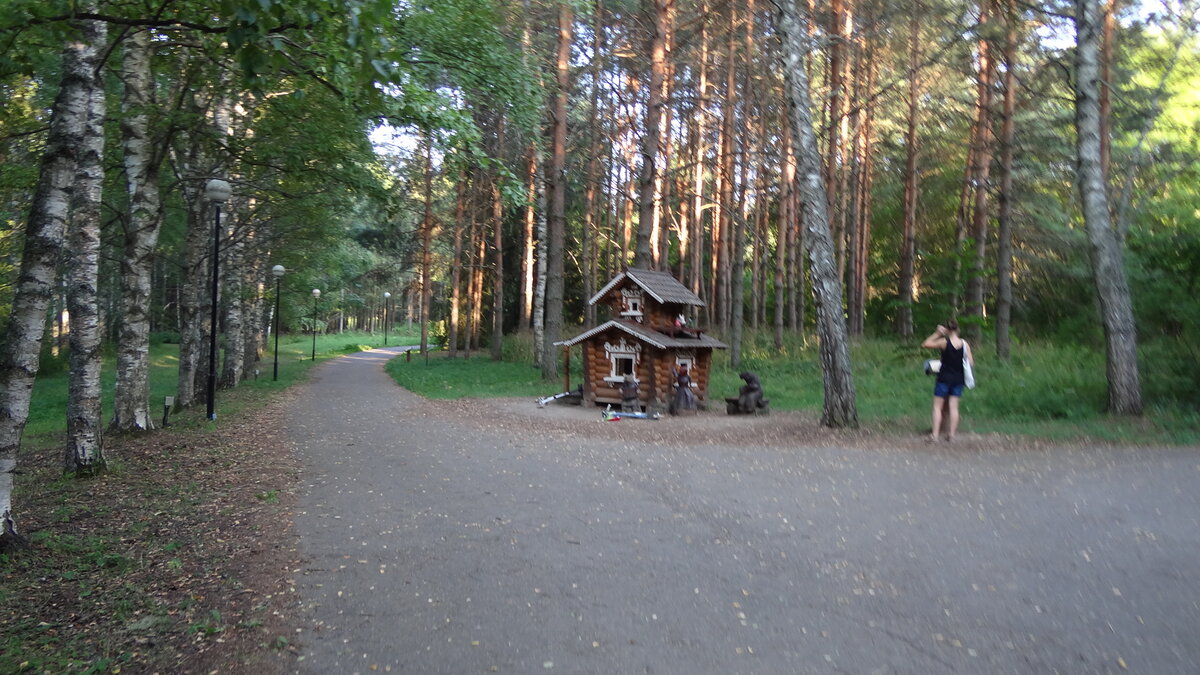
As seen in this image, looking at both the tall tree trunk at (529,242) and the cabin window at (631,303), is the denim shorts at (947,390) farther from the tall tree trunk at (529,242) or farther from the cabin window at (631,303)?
the tall tree trunk at (529,242)

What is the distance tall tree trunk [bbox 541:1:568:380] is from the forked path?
12792 mm

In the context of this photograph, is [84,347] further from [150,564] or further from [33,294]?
[150,564]

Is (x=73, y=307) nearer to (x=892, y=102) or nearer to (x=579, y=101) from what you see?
(x=579, y=101)

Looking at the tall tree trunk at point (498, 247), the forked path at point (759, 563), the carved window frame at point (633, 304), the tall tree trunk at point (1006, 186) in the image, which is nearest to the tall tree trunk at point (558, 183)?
the carved window frame at point (633, 304)

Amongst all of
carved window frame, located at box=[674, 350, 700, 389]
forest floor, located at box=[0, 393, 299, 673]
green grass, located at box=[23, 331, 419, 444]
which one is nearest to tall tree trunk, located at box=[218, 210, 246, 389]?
green grass, located at box=[23, 331, 419, 444]

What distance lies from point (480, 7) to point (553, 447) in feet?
22.6

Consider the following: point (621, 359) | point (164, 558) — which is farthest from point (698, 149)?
point (164, 558)

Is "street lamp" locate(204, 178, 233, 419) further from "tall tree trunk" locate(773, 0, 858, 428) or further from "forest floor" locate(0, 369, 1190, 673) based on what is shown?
"tall tree trunk" locate(773, 0, 858, 428)

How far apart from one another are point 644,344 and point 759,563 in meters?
12.5

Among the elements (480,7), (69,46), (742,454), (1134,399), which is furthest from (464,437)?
(1134,399)

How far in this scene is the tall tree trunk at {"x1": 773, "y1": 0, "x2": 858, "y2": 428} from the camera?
13.6 meters

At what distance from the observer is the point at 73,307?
31.0ft

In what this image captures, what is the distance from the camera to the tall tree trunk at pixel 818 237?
1356cm

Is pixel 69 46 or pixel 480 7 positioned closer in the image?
pixel 69 46
